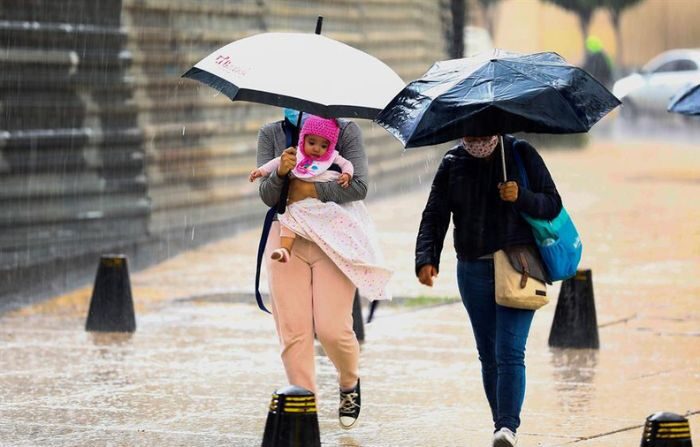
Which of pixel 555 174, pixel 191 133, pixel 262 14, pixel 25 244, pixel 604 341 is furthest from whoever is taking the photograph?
pixel 555 174

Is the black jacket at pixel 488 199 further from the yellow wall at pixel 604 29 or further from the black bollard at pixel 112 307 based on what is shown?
the yellow wall at pixel 604 29

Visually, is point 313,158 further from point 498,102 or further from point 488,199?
point 498,102

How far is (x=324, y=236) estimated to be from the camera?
8.06 m

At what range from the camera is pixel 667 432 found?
6301 millimetres

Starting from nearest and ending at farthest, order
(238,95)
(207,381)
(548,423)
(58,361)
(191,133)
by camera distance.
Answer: (238,95), (548,423), (207,381), (58,361), (191,133)

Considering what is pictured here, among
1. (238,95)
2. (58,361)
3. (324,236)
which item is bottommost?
(58,361)

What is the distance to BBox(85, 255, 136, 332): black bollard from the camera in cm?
1165

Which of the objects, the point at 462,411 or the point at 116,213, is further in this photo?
the point at 116,213

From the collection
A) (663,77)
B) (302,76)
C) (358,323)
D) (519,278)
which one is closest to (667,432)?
(519,278)

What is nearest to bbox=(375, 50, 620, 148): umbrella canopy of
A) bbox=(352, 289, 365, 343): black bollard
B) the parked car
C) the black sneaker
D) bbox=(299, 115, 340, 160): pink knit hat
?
bbox=(299, 115, 340, 160): pink knit hat

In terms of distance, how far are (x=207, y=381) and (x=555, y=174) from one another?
55.4 ft

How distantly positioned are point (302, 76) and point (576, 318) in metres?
3.78

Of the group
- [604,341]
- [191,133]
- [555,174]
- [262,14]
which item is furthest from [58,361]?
[555,174]

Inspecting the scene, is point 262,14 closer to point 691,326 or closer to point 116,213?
point 116,213
